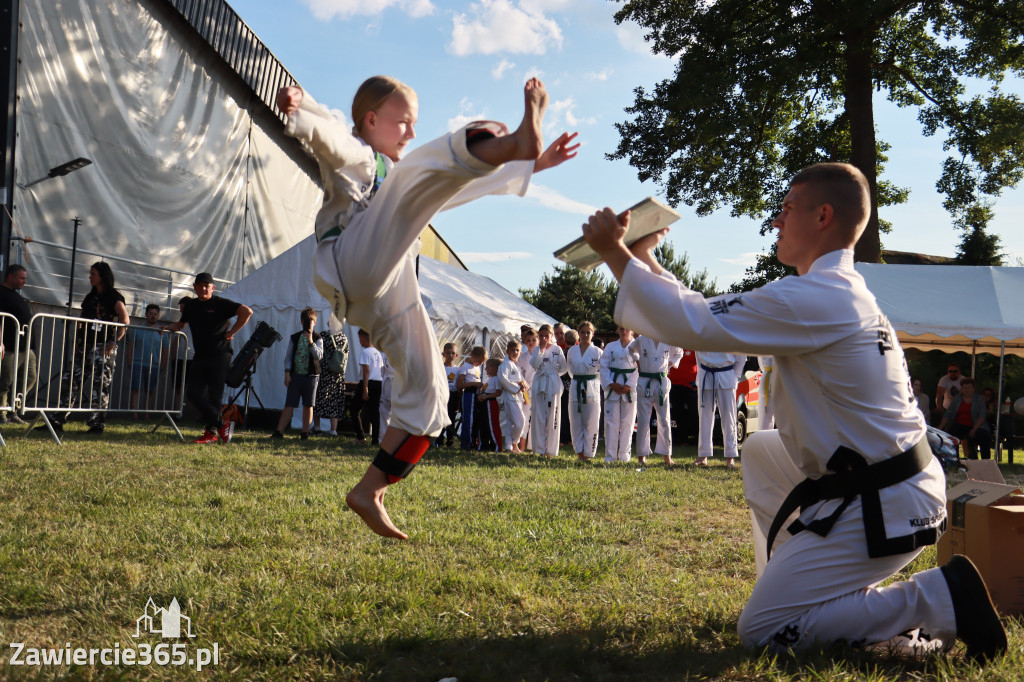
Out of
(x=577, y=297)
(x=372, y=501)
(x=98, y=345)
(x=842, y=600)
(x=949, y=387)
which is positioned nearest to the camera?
(x=842, y=600)

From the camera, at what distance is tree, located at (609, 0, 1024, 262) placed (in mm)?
18562

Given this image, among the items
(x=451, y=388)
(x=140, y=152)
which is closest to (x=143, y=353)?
(x=451, y=388)

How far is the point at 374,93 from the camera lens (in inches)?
143

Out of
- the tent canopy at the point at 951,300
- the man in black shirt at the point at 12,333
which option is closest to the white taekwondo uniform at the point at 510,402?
the tent canopy at the point at 951,300

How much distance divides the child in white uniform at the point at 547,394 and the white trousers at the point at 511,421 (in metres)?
0.23

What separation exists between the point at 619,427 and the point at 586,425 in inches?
19.4

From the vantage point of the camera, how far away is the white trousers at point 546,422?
1282 centimetres

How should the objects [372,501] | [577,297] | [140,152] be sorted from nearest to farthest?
[372,501], [140,152], [577,297]

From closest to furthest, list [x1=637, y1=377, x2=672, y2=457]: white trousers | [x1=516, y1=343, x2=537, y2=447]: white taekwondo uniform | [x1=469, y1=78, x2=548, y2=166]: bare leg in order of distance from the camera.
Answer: [x1=469, y1=78, x2=548, y2=166]: bare leg
[x1=637, y1=377, x2=672, y2=457]: white trousers
[x1=516, y1=343, x2=537, y2=447]: white taekwondo uniform

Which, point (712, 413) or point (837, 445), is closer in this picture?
point (837, 445)

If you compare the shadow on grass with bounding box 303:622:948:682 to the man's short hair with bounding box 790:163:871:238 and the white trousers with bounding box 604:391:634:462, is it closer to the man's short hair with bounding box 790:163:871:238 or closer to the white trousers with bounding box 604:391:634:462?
the man's short hair with bounding box 790:163:871:238

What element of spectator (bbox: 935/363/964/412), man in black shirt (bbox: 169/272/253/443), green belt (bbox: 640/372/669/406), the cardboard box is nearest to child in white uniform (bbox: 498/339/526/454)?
green belt (bbox: 640/372/669/406)

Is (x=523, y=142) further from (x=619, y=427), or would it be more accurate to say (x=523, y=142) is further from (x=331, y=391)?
(x=331, y=391)

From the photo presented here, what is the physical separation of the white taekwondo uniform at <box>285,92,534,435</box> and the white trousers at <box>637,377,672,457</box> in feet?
27.2
